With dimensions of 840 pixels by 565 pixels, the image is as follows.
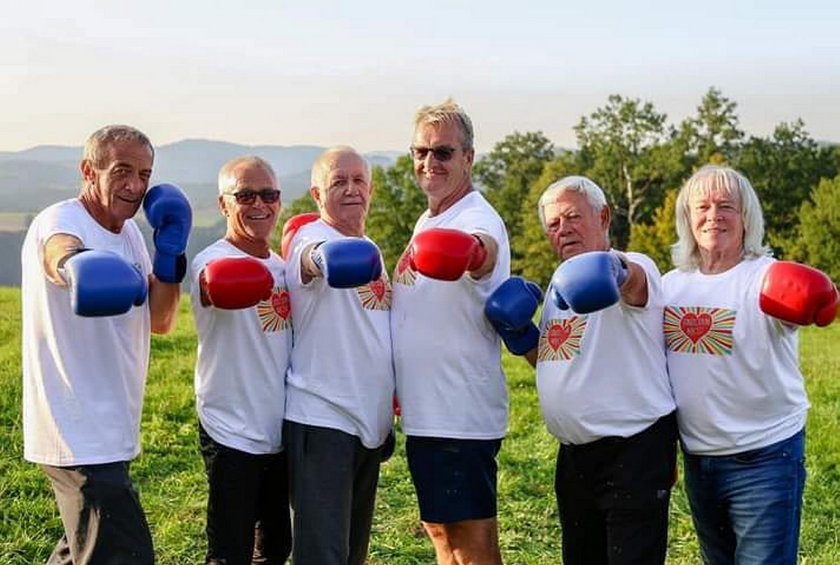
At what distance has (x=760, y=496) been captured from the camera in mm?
3676

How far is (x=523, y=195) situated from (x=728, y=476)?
167ft

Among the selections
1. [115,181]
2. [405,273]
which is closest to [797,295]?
[405,273]

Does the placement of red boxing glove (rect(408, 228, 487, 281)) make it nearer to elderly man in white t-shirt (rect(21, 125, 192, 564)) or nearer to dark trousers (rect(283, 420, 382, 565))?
dark trousers (rect(283, 420, 382, 565))

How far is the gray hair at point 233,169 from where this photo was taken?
13.5ft

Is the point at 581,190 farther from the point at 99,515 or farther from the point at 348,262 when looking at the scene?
the point at 99,515

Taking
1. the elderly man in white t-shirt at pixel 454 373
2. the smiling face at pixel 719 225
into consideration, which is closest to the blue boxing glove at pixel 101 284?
the elderly man in white t-shirt at pixel 454 373

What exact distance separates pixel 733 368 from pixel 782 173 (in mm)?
48882

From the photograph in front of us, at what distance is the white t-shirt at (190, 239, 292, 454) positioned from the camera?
4.01 m

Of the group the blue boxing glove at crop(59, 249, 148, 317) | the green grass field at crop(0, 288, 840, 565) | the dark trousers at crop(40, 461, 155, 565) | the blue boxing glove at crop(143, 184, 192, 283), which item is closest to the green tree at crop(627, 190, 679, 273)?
the green grass field at crop(0, 288, 840, 565)

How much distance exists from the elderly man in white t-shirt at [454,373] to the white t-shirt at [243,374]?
0.53 metres

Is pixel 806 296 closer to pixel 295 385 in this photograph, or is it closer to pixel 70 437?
pixel 295 385

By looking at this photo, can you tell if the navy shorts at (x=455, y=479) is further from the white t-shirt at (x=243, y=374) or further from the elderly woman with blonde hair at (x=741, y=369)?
the elderly woman with blonde hair at (x=741, y=369)

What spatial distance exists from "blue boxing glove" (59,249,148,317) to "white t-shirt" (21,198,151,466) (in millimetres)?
302

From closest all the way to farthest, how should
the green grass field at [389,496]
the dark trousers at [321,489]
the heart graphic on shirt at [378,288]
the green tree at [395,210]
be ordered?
1. the dark trousers at [321,489]
2. the heart graphic on shirt at [378,288]
3. the green grass field at [389,496]
4. the green tree at [395,210]
